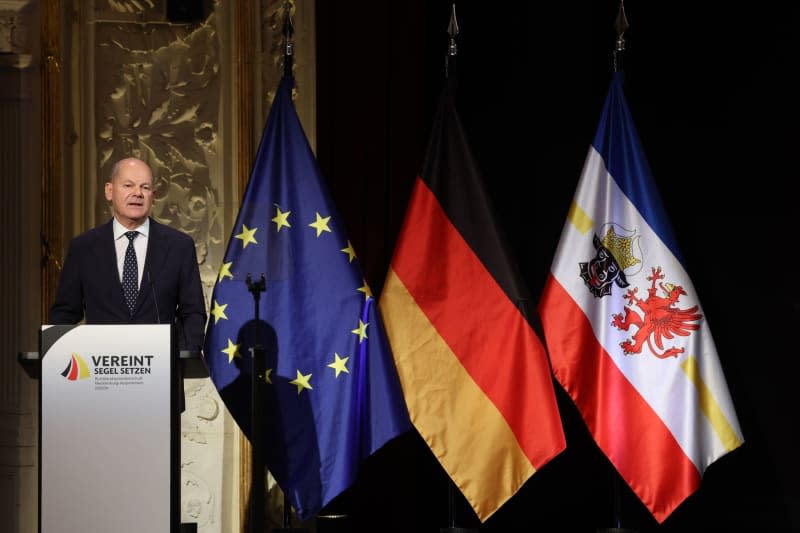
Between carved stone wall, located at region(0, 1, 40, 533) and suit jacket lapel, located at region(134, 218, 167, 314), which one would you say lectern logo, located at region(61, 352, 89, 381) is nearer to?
suit jacket lapel, located at region(134, 218, 167, 314)

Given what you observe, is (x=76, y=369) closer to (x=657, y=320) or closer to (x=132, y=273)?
Result: (x=132, y=273)

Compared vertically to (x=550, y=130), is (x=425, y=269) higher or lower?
lower

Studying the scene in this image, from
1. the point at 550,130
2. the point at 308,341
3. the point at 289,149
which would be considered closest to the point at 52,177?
the point at 289,149

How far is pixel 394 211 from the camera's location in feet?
16.0

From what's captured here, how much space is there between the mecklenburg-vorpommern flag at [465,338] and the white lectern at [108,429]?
124 cm

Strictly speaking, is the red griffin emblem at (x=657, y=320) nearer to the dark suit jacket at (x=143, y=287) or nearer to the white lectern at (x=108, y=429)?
the dark suit jacket at (x=143, y=287)

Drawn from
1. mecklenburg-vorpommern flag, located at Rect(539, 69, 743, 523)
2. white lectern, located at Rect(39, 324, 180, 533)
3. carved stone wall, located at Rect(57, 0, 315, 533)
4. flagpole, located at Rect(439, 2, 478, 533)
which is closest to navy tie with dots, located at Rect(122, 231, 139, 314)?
white lectern, located at Rect(39, 324, 180, 533)

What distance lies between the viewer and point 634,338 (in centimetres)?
434

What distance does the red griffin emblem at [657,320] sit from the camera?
14.2ft

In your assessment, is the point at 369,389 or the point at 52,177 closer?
the point at 369,389

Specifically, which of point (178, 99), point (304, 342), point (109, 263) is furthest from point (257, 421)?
point (178, 99)

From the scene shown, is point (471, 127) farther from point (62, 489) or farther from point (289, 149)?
point (62, 489)

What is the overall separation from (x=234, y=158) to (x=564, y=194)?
5.22 ft

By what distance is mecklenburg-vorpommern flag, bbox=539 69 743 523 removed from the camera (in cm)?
426
